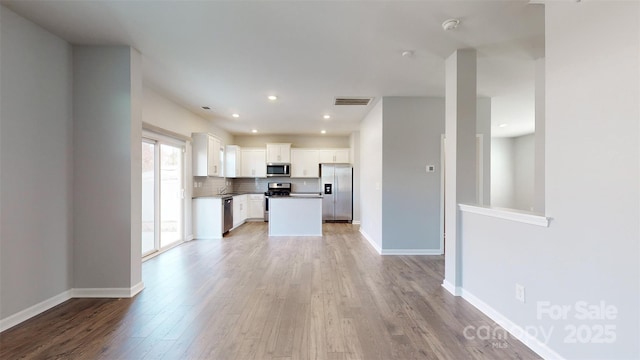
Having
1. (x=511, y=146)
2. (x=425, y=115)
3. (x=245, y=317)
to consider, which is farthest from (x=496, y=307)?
(x=511, y=146)

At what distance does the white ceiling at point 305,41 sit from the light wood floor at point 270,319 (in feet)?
8.69

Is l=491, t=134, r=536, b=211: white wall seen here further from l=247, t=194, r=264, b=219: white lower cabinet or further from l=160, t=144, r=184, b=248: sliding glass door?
l=160, t=144, r=184, b=248: sliding glass door

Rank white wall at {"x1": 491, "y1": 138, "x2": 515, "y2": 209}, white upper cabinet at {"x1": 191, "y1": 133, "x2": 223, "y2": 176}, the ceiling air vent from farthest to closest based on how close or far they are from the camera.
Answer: white wall at {"x1": 491, "y1": 138, "x2": 515, "y2": 209} < white upper cabinet at {"x1": 191, "y1": 133, "x2": 223, "y2": 176} < the ceiling air vent

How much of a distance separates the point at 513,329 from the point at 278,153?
691 centimetres

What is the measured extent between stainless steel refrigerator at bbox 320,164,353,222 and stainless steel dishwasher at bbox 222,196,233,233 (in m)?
2.66

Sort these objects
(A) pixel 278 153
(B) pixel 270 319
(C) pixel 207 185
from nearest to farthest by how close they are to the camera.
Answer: (B) pixel 270 319 → (C) pixel 207 185 → (A) pixel 278 153

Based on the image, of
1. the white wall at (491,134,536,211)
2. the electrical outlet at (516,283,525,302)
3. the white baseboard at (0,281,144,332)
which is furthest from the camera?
the white wall at (491,134,536,211)

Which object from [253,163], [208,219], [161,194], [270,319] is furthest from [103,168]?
[253,163]

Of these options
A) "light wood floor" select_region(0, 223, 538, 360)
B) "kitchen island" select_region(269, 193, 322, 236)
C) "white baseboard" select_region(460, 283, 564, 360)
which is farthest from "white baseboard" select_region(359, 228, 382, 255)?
"white baseboard" select_region(460, 283, 564, 360)

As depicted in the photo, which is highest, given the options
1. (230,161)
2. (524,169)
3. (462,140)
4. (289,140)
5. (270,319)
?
(289,140)

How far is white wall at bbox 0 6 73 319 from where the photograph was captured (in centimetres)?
228

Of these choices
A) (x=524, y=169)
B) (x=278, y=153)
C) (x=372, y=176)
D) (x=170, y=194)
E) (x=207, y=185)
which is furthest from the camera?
(x=524, y=169)

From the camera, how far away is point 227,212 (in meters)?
6.26

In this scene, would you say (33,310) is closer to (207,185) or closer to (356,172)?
(207,185)
